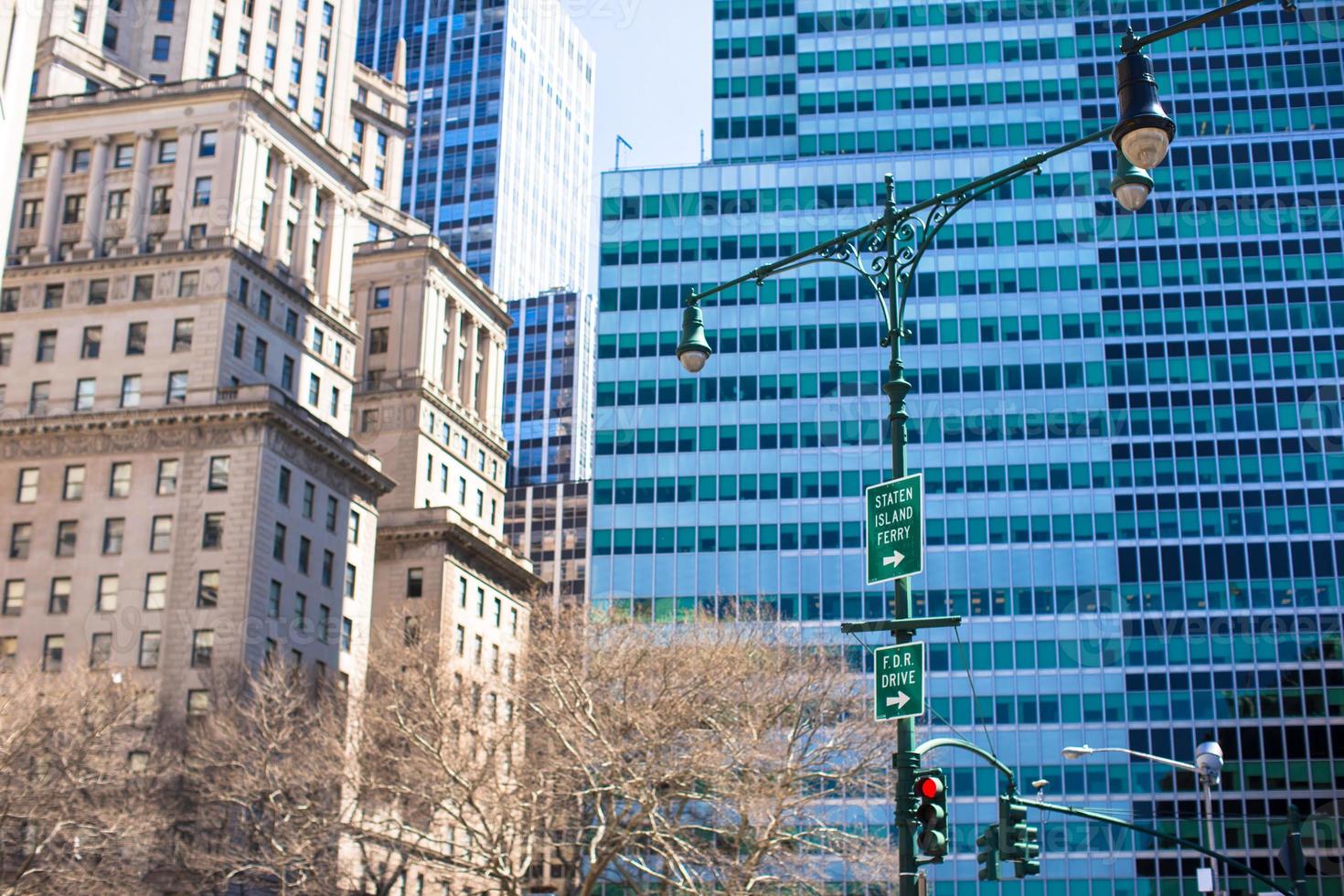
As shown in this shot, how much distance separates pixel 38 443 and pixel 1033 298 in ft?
205

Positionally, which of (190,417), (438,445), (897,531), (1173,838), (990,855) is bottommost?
(990,855)

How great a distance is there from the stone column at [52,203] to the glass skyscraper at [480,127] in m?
81.5

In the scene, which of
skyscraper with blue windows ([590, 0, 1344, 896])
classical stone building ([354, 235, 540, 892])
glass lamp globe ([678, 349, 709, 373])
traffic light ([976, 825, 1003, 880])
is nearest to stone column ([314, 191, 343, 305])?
classical stone building ([354, 235, 540, 892])

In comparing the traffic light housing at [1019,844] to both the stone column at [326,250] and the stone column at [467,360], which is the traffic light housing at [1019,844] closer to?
the stone column at [326,250]

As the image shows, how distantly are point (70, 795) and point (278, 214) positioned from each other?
150ft

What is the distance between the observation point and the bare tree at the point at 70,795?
58406 mm

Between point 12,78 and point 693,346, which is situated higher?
point 12,78

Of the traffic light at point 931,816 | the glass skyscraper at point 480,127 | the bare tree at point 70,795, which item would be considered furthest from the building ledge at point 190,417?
the glass skyscraper at point 480,127

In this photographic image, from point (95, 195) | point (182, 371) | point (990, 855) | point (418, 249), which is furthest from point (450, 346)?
point (990, 855)

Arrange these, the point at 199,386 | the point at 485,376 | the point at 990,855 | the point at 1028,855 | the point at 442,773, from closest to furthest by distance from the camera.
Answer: the point at 990,855 → the point at 1028,855 → the point at 442,773 → the point at 199,386 → the point at 485,376

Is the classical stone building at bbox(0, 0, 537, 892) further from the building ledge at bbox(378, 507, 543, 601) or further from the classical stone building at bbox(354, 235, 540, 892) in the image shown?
the classical stone building at bbox(354, 235, 540, 892)

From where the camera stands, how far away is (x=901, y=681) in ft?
59.6

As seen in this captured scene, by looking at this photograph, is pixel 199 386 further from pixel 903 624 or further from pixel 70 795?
pixel 903 624

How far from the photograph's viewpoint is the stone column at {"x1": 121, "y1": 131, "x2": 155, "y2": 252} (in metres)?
94.6
